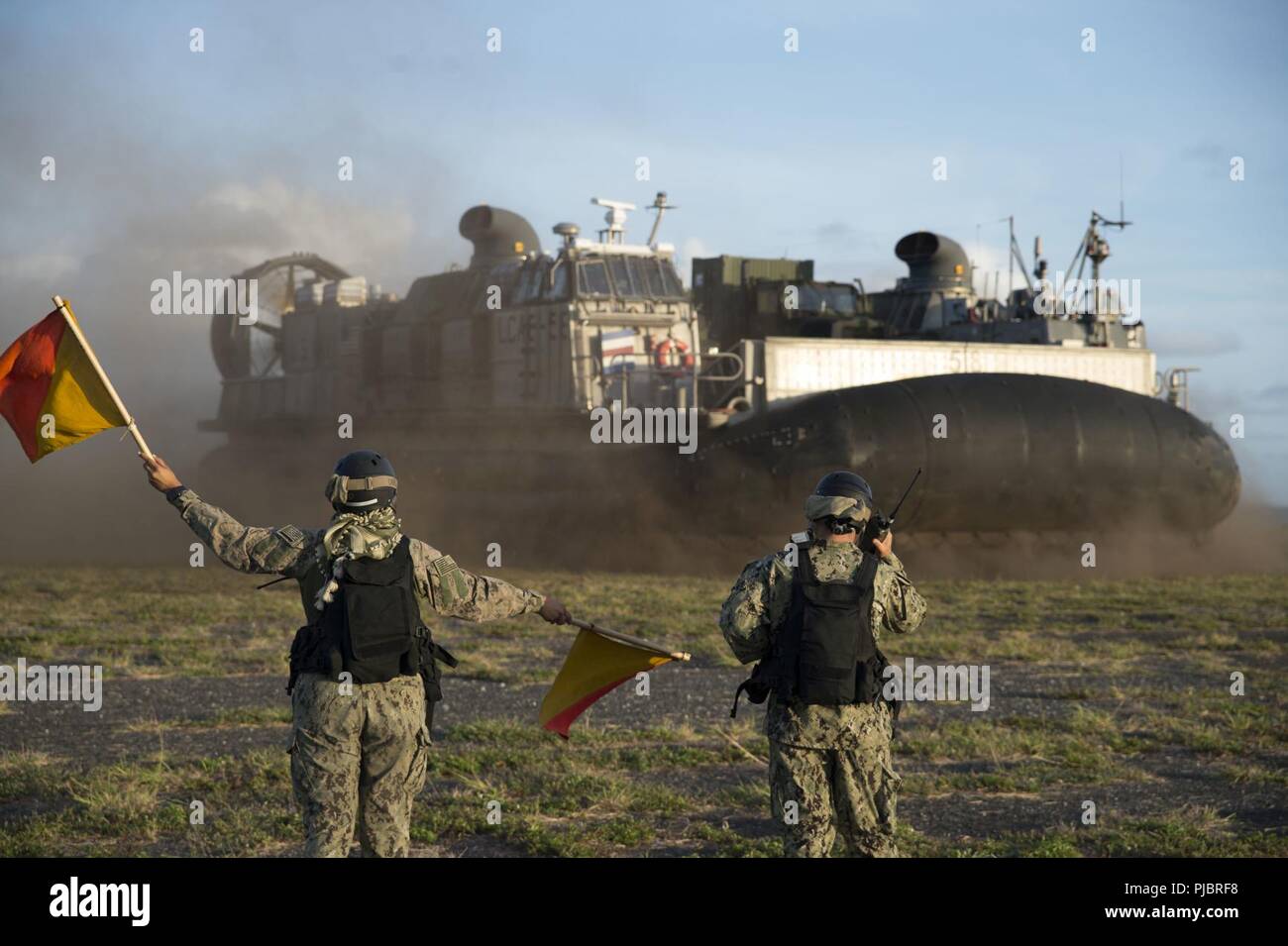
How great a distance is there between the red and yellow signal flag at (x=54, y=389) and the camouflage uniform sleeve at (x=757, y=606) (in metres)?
2.59

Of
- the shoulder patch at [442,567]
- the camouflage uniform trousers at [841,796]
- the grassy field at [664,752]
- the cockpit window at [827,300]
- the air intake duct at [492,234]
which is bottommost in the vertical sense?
the grassy field at [664,752]

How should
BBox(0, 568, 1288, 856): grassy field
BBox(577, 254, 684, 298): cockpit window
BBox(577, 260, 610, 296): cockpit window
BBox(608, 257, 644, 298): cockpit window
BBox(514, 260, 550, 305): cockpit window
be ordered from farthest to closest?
1. BBox(514, 260, 550, 305): cockpit window
2. BBox(608, 257, 644, 298): cockpit window
3. BBox(577, 254, 684, 298): cockpit window
4. BBox(577, 260, 610, 296): cockpit window
5. BBox(0, 568, 1288, 856): grassy field

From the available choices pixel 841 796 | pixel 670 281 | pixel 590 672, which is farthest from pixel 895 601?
pixel 670 281

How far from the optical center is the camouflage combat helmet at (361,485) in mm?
4949

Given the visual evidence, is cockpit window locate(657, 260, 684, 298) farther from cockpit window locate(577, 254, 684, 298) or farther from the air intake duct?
the air intake duct

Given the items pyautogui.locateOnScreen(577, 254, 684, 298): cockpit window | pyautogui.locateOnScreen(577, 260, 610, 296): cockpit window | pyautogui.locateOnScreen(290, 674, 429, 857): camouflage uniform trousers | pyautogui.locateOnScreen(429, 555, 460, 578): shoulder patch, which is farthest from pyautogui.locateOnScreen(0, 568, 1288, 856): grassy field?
pyautogui.locateOnScreen(577, 254, 684, 298): cockpit window

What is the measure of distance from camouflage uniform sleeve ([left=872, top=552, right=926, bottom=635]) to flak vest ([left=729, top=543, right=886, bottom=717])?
0.06m

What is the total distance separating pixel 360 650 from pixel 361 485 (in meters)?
0.56

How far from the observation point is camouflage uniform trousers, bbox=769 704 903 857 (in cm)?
487

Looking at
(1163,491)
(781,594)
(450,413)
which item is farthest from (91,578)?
(781,594)

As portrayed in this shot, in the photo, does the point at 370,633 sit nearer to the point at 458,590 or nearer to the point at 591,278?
the point at 458,590

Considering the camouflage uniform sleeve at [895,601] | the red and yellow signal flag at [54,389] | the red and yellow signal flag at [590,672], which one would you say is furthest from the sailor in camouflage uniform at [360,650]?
the camouflage uniform sleeve at [895,601]

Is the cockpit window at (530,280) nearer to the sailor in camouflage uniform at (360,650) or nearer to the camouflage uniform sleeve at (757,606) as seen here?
the sailor in camouflage uniform at (360,650)
